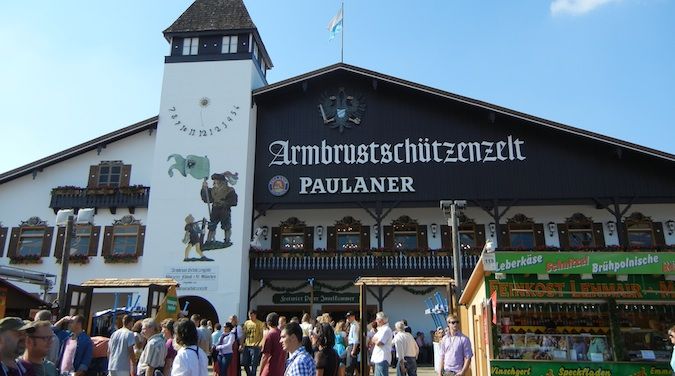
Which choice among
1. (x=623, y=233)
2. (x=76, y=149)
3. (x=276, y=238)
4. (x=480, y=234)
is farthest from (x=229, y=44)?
(x=623, y=233)

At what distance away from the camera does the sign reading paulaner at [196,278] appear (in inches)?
784

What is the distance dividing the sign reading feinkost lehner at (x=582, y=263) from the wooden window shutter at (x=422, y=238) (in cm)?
1264

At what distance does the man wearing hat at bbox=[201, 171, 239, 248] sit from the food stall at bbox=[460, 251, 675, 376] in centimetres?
1297

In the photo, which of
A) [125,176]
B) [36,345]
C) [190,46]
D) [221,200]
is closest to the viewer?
[36,345]


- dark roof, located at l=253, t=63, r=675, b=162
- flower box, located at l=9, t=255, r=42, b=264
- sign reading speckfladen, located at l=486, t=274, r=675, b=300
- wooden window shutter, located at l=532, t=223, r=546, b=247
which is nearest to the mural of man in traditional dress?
dark roof, located at l=253, t=63, r=675, b=162

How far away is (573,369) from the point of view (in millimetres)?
8523

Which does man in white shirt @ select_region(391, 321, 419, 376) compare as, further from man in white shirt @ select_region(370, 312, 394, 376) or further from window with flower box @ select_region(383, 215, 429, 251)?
window with flower box @ select_region(383, 215, 429, 251)

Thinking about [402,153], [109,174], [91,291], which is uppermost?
[402,153]

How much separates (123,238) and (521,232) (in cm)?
1542

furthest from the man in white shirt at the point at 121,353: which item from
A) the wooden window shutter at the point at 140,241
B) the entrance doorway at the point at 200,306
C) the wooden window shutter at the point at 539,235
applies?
the wooden window shutter at the point at 539,235

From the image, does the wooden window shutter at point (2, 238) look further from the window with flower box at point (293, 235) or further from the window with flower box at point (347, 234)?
the window with flower box at point (347, 234)

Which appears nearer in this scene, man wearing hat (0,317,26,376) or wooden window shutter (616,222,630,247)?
man wearing hat (0,317,26,376)

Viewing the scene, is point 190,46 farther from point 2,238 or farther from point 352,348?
point 352,348

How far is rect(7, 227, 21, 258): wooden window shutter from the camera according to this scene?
21750mm
